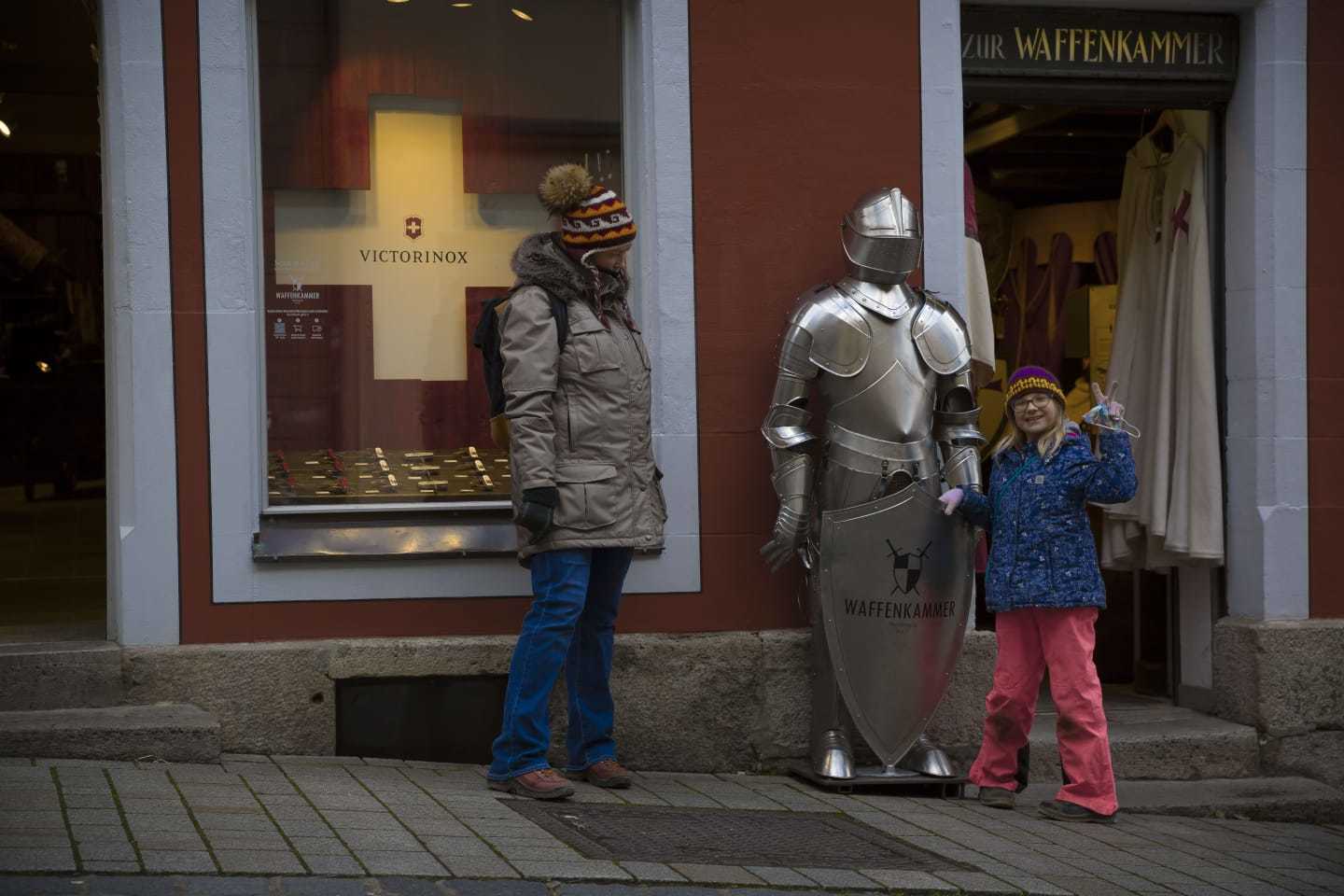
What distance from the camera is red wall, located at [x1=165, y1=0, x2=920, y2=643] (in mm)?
7137

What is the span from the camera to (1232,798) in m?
7.41

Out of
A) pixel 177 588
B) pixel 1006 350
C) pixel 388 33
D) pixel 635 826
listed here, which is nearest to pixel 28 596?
pixel 177 588

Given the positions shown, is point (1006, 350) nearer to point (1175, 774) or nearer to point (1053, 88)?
point (1053, 88)

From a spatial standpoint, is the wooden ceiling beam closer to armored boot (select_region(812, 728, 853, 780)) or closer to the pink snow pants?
the pink snow pants

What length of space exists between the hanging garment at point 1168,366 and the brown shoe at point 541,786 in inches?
127

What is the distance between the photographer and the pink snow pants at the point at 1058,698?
21.4ft

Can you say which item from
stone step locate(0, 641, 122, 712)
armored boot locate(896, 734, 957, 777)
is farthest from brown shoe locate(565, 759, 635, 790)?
stone step locate(0, 641, 122, 712)

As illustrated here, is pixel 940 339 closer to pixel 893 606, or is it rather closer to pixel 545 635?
pixel 893 606

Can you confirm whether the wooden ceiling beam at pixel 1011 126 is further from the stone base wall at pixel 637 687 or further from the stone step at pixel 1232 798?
the stone step at pixel 1232 798

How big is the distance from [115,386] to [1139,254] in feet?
15.4

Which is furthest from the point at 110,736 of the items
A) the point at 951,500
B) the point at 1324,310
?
the point at 1324,310

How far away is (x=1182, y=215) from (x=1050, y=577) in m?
2.45

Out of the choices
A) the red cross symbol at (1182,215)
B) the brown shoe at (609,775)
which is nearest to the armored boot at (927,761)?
the brown shoe at (609,775)

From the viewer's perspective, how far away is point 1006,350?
10023 mm
